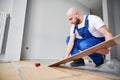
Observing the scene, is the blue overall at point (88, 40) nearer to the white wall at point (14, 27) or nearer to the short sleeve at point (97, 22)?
the short sleeve at point (97, 22)

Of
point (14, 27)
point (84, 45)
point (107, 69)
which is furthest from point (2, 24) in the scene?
point (107, 69)

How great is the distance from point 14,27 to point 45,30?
2.99 feet

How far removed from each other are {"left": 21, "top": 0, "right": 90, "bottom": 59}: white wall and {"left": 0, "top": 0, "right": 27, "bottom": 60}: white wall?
401 millimetres

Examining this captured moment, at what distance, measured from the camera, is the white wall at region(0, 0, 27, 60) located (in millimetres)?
2582

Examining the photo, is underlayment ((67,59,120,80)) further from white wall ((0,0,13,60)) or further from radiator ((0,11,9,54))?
white wall ((0,0,13,60))

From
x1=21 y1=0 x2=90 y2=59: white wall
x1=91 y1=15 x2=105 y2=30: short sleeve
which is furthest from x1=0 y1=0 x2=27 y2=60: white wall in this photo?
x1=91 y1=15 x2=105 y2=30: short sleeve

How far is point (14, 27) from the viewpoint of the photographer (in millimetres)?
2654

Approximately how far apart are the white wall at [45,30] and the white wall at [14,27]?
1.32 feet

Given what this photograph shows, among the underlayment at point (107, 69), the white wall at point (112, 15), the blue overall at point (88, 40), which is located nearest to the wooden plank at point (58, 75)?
the underlayment at point (107, 69)

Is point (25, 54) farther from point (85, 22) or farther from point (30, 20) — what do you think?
point (85, 22)

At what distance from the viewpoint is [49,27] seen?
3.44 meters

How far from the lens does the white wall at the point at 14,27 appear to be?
102 inches

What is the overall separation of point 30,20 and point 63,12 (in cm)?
105

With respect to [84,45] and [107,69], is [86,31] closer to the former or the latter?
[84,45]
